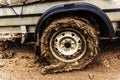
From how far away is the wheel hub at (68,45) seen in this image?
5.48 m

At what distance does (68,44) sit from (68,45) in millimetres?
20

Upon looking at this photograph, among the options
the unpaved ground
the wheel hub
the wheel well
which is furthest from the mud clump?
the wheel well

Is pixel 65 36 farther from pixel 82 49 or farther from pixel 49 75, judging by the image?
pixel 49 75

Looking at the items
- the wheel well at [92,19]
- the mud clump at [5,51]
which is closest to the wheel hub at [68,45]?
the wheel well at [92,19]

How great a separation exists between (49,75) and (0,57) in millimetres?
1477

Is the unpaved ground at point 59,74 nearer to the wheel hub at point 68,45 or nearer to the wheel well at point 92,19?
the wheel hub at point 68,45

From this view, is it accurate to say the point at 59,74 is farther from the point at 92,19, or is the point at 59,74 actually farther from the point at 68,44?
the point at 92,19

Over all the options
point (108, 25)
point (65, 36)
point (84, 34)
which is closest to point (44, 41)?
point (65, 36)

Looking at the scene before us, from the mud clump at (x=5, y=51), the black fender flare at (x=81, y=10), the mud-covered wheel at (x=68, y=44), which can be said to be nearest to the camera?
the black fender flare at (x=81, y=10)

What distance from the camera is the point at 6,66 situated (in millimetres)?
5926

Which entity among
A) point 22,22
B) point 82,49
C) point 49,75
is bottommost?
point 49,75

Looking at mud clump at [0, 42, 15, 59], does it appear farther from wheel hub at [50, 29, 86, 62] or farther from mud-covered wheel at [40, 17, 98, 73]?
wheel hub at [50, 29, 86, 62]

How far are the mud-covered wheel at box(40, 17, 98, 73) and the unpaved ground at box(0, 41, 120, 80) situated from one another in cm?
18

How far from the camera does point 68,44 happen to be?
18.1 feet
